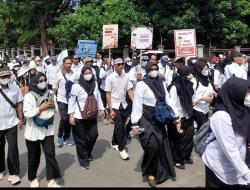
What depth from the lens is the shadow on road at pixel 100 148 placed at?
8168mm

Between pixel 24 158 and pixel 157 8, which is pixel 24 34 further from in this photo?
pixel 24 158

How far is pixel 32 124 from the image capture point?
6.23 meters

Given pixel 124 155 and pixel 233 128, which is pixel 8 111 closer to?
pixel 124 155

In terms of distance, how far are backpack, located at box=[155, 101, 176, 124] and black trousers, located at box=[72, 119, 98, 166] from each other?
5.29 ft

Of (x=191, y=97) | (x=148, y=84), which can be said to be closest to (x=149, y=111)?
(x=148, y=84)

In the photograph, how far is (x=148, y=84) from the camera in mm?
6277

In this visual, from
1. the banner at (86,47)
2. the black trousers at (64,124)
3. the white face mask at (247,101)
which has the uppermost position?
the banner at (86,47)

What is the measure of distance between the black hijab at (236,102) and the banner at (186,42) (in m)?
6.78

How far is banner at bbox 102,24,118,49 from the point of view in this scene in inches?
520

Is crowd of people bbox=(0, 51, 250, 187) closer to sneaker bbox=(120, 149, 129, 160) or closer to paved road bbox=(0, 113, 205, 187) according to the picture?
sneaker bbox=(120, 149, 129, 160)

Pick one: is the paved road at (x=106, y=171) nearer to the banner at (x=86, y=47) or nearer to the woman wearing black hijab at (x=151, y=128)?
the woman wearing black hijab at (x=151, y=128)

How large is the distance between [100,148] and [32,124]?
2601 millimetres

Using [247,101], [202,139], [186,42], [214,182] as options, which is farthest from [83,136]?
[186,42]

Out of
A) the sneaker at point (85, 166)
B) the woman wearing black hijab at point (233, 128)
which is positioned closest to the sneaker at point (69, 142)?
the sneaker at point (85, 166)
